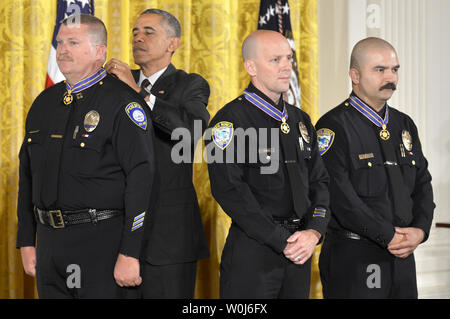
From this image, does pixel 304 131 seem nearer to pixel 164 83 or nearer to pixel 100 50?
pixel 164 83

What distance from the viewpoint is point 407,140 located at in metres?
2.91

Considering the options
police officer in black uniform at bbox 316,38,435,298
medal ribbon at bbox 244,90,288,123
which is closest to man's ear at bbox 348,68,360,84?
police officer in black uniform at bbox 316,38,435,298

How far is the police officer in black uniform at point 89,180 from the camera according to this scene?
2.21 m

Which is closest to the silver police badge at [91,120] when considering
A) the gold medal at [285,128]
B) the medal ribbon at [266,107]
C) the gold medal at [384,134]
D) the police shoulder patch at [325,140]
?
the medal ribbon at [266,107]

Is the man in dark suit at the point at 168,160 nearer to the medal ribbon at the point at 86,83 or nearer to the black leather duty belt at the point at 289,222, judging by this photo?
the medal ribbon at the point at 86,83

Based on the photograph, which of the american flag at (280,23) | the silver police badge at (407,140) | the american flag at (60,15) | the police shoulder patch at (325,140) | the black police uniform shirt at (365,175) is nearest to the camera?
the black police uniform shirt at (365,175)

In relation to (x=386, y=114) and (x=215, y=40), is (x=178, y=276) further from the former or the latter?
(x=215, y=40)

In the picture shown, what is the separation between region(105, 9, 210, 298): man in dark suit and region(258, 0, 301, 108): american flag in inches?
47.6

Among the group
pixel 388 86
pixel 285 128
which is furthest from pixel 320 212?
pixel 388 86

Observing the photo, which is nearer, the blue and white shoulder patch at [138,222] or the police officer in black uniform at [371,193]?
the blue and white shoulder patch at [138,222]

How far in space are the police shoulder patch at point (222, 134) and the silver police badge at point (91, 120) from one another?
48cm

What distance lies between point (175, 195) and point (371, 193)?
906mm
